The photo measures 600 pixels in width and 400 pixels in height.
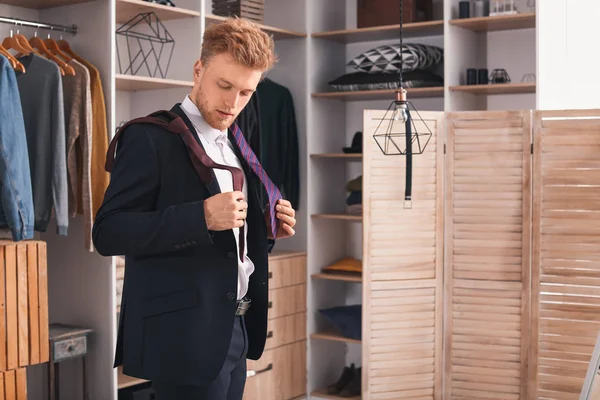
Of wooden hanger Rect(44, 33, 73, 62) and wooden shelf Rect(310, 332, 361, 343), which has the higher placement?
wooden hanger Rect(44, 33, 73, 62)

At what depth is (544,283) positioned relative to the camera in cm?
395

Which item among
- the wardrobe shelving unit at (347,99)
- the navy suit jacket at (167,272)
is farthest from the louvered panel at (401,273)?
the navy suit jacket at (167,272)

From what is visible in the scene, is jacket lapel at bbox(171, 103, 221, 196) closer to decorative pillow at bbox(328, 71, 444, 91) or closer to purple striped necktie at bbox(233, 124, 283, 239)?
purple striped necktie at bbox(233, 124, 283, 239)

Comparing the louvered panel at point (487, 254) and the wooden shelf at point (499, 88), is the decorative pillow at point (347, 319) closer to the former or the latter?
the louvered panel at point (487, 254)

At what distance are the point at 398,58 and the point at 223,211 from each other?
2.94 meters

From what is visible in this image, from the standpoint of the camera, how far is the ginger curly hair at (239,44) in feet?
5.87

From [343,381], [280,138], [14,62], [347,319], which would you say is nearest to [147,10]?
[14,62]

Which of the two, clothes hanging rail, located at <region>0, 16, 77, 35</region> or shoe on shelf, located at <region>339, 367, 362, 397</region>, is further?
shoe on shelf, located at <region>339, 367, 362, 397</region>

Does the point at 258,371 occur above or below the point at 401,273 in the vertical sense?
below

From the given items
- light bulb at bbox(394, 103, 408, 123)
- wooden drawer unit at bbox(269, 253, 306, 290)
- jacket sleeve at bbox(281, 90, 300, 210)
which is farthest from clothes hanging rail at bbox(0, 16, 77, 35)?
wooden drawer unit at bbox(269, 253, 306, 290)

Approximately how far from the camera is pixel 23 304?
3211mm

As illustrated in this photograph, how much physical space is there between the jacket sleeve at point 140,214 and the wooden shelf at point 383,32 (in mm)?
2886

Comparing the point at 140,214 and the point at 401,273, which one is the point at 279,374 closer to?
the point at 401,273

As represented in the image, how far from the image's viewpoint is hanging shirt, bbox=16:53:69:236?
3.39m
